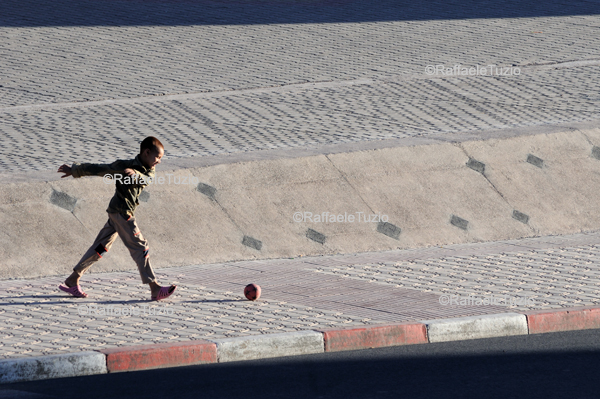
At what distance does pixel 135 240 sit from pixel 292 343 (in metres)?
1.71

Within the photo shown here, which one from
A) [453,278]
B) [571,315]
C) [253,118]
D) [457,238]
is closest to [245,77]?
[253,118]

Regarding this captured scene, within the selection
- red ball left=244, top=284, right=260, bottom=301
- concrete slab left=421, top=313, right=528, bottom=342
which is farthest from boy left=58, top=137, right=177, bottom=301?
concrete slab left=421, top=313, right=528, bottom=342

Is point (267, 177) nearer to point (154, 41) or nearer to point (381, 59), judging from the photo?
point (381, 59)

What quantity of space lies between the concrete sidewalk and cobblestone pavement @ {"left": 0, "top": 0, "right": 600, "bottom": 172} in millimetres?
2934

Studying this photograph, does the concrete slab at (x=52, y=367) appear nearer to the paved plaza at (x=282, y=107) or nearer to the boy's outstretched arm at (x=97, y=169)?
the paved plaza at (x=282, y=107)

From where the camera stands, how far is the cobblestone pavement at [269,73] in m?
12.1

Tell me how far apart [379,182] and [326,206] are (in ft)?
2.83

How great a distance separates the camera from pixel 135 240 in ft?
23.5

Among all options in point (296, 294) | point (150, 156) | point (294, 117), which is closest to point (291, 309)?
point (296, 294)

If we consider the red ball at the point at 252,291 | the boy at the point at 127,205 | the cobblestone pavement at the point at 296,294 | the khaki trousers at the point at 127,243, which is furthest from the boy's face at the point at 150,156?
the red ball at the point at 252,291

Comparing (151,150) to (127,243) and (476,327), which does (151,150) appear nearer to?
(127,243)

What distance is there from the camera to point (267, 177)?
10.2 metres

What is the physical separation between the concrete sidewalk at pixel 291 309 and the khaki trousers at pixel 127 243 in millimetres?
294

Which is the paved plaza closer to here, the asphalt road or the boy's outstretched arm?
the asphalt road
